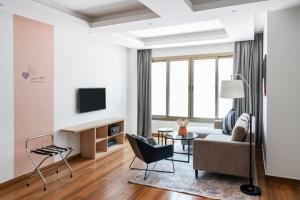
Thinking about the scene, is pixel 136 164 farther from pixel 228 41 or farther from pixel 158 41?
pixel 228 41

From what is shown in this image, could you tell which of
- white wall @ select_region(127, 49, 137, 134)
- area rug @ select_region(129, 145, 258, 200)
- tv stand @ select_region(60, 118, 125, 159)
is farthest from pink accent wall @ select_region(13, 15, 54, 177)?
white wall @ select_region(127, 49, 137, 134)

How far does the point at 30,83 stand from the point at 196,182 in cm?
300

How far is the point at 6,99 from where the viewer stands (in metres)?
3.28

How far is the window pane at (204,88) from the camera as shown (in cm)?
Answer: 584

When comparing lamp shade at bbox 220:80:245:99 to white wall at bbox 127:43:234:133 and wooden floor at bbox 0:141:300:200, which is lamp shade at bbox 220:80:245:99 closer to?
wooden floor at bbox 0:141:300:200

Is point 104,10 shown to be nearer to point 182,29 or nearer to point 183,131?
point 182,29

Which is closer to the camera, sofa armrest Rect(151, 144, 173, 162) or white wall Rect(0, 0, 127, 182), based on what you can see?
white wall Rect(0, 0, 127, 182)

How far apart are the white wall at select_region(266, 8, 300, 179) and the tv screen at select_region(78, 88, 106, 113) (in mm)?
3387

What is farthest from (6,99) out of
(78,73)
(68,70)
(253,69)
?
(253,69)

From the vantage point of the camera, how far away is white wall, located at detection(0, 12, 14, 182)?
3.22 meters

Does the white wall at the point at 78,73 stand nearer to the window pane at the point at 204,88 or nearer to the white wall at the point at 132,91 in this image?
the white wall at the point at 132,91

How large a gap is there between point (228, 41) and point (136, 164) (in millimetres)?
3415

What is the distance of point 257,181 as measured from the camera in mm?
3418

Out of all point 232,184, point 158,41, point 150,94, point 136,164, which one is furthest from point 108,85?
point 232,184
